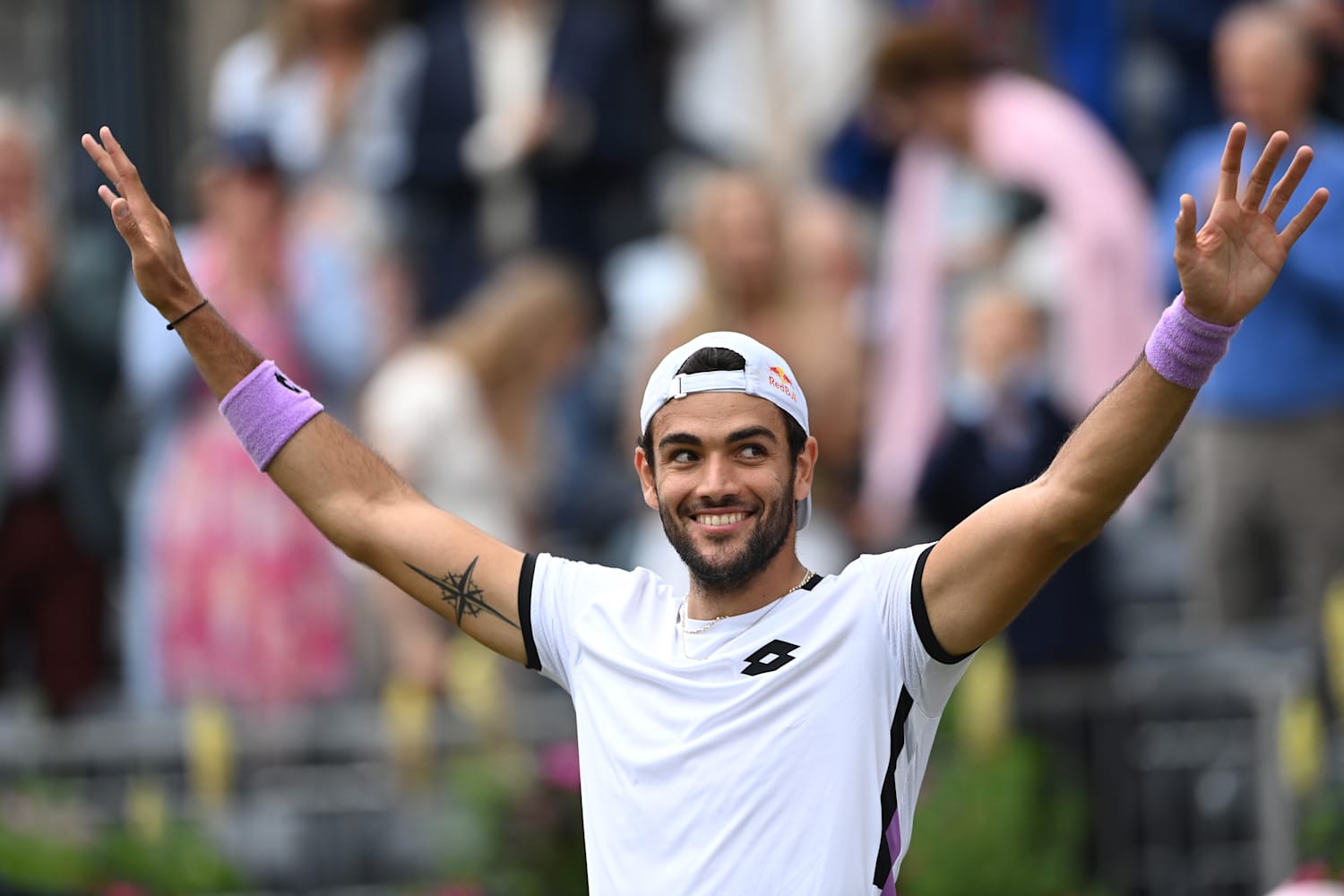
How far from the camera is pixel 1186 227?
439cm

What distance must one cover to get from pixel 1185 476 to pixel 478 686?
11.4ft

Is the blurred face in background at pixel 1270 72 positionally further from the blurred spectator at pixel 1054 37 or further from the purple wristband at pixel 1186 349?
the purple wristband at pixel 1186 349

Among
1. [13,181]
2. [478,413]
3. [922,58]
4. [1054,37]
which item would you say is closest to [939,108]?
[922,58]

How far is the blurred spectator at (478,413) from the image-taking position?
9.76 m

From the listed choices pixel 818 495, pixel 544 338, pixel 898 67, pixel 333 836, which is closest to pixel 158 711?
pixel 333 836

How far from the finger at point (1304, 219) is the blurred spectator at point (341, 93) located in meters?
7.27

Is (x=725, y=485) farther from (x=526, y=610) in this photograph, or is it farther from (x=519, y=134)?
(x=519, y=134)

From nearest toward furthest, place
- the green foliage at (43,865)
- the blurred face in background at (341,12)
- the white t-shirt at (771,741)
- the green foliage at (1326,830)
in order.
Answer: the white t-shirt at (771,741) < the green foliage at (1326,830) < the green foliage at (43,865) < the blurred face in background at (341,12)

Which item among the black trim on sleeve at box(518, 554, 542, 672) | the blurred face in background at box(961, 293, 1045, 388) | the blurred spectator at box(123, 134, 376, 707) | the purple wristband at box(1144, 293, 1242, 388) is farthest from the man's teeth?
the blurred spectator at box(123, 134, 376, 707)

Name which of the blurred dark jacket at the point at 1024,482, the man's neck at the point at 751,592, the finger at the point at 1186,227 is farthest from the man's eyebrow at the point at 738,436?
the blurred dark jacket at the point at 1024,482

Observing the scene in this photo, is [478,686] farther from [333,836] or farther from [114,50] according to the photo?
[114,50]

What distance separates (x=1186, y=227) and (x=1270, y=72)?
197 inches

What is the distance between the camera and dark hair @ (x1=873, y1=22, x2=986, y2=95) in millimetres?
9781

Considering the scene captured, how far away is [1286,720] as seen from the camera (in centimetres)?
862
